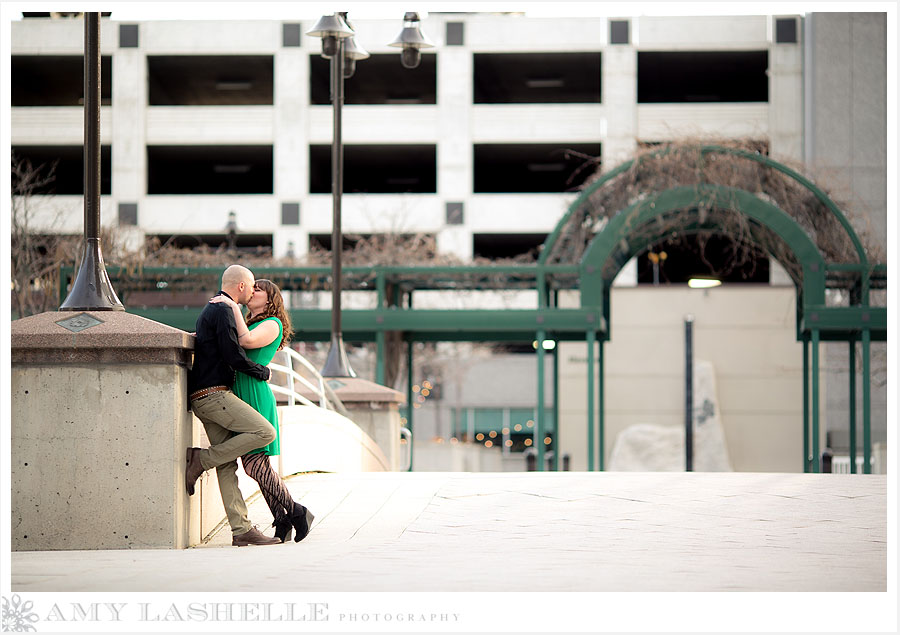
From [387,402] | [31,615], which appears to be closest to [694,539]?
[31,615]

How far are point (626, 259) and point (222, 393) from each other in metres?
12.6

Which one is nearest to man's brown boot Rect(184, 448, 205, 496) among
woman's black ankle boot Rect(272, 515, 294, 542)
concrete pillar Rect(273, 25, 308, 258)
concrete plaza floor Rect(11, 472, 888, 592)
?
concrete plaza floor Rect(11, 472, 888, 592)

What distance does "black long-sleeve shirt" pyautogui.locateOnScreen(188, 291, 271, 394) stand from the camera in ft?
23.7

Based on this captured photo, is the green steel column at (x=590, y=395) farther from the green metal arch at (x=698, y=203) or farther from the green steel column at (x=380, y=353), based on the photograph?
the green steel column at (x=380, y=353)

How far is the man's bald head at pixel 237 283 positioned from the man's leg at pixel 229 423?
23.0 inches

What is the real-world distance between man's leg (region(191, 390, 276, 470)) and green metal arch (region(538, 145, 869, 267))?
1060 centimetres

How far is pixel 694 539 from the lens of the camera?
7711 millimetres

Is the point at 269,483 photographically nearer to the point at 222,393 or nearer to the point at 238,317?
the point at 222,393

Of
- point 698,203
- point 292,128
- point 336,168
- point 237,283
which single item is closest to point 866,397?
point 698,203

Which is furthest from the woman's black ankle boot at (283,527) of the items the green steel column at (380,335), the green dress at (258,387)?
the green steel column at (380,335)

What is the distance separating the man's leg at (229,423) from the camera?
734 cm

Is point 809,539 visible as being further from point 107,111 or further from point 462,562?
point 107,111

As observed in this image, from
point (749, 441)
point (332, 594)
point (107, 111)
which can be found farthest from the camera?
point (107, 111)

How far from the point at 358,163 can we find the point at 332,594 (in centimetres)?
3804
